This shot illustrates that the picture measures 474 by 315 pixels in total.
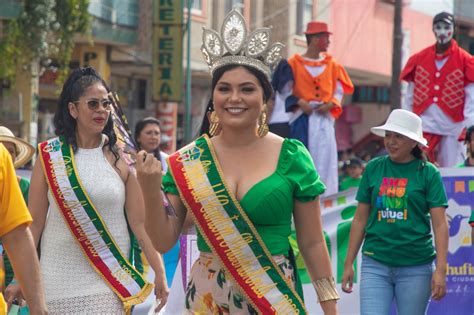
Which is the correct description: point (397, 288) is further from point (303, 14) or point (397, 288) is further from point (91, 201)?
point (303, 14)

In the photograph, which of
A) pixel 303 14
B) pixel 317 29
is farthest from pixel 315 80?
pixel 303 14

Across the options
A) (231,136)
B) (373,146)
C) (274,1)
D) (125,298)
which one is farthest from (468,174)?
(373,146)

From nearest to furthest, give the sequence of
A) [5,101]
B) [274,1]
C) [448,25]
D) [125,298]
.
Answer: [125,298] < [448,25] < [5,101] < [274,1]

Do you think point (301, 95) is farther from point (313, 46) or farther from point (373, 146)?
point (373, 146)

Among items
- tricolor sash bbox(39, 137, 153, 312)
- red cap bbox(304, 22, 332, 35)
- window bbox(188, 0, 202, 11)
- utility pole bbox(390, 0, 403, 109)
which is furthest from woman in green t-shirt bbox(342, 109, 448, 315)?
window bbox(188, 0, 202, 11)

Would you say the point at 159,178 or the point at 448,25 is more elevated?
the point at 448,25

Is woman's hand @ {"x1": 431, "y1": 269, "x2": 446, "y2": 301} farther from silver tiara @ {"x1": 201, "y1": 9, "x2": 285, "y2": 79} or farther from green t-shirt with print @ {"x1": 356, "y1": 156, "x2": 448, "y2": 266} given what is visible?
silver tiara @ {"x1": 201, "y1": 9, "x2": 285, "y2": 79}

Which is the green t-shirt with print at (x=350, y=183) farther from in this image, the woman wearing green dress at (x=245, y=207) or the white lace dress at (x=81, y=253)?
the woman wearing green dress at (x=245, y=207)

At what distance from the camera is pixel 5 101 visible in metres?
25.0

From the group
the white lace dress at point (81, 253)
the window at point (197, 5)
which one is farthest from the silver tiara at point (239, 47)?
the window at point (197, 5)

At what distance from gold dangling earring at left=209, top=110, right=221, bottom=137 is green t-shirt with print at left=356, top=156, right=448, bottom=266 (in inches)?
98.5

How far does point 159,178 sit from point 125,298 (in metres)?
2.12

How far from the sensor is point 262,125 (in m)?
5.25

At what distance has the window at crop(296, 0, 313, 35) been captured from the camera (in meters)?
33.4
